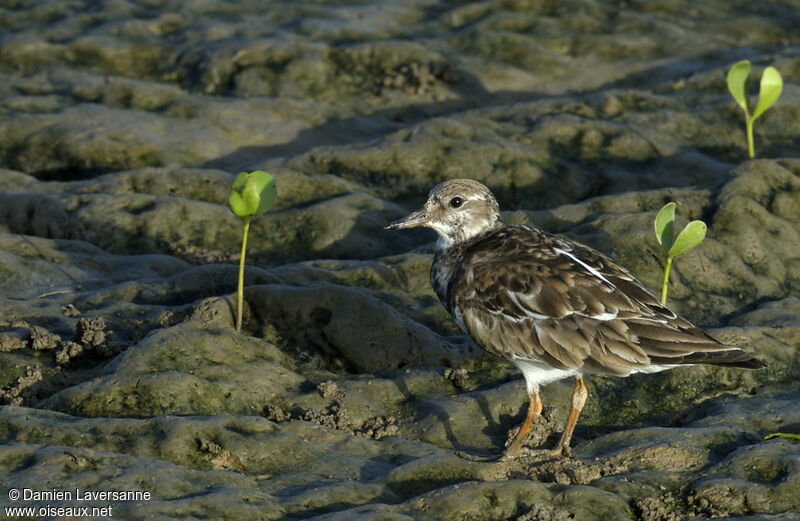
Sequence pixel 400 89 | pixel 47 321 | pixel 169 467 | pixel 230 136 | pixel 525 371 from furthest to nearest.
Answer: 1. pixel 400 89
2. pixel 230 136
3. pixel 47 321
4. pixel 525 371
5. pixel 169 467

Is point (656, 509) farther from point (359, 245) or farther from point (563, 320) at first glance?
point (359, 245)

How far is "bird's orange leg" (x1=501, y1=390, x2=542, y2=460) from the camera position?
6.73 meters

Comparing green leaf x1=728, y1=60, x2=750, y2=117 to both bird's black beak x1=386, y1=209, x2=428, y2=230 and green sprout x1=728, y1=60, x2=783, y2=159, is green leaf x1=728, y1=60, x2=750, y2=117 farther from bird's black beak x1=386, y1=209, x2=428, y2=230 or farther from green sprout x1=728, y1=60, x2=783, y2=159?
bird's black beak x1=386, y1=209, x2=428, y2=230

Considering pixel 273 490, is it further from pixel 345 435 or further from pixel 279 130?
pixel 279 130

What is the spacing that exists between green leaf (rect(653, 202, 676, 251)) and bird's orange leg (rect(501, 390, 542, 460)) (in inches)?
76.2

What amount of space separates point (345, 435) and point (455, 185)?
2418 mm

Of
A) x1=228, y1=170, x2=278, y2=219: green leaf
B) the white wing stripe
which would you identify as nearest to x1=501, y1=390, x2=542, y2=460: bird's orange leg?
the white wing stripe

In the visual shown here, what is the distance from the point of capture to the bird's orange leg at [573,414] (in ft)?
22.5

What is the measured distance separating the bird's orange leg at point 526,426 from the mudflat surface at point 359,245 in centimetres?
9

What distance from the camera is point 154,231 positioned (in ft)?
32.1

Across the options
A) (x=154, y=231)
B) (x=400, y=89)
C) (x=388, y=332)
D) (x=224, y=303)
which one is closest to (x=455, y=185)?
(x=388, y=332)

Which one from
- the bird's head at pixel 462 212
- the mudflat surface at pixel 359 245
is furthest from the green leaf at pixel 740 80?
the bird's head at pixel 462 212

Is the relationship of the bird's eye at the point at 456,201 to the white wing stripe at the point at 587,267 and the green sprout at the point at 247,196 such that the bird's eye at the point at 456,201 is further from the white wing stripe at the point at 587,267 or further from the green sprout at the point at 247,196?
the green sprout at the point at 247,196

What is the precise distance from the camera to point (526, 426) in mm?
6973
